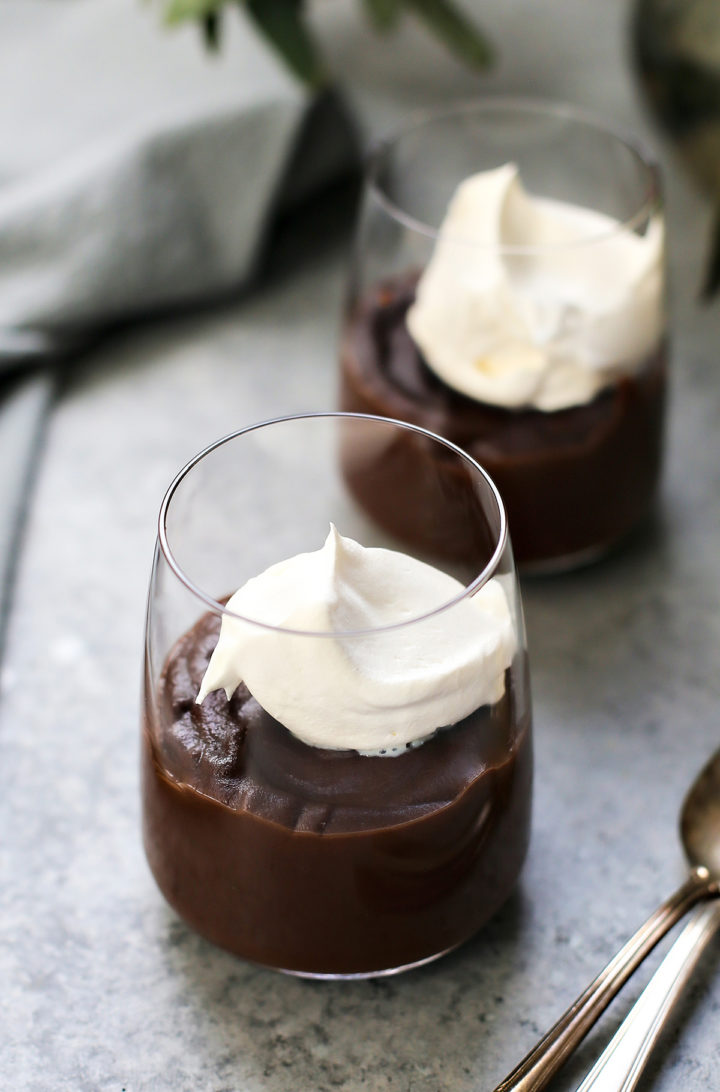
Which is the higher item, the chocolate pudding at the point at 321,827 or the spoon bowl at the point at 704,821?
the chocolate pudding at the point at 321,827

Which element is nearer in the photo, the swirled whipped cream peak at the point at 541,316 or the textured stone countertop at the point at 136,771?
the textured stone countertop at the point at 136,771

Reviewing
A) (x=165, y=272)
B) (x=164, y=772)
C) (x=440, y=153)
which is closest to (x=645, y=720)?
(x=164, y=772)

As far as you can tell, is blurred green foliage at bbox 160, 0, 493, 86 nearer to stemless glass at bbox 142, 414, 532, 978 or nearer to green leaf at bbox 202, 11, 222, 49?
green leaf at bbox 202, 11, 222, 49

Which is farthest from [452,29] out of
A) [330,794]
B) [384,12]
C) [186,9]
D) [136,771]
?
[330,794]

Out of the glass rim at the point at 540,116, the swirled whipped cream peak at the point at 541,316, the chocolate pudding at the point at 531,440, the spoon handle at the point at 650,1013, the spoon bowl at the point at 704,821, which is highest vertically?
the glass rim at the point at 540,116

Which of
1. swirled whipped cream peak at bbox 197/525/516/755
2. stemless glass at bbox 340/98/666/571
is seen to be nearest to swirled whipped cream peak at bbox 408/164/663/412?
stemless glass at bbox 340/98/666/571

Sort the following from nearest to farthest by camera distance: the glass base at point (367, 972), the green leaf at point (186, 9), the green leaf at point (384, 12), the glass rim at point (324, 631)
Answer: the glass rim at point (324, 631) → the glass base at point (367, 972) → the green leaf at point (186, 9) → the green leaf at point (384, 12)

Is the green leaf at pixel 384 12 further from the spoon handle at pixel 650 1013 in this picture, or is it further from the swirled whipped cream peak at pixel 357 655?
the spoon handle at pixel 650 1013

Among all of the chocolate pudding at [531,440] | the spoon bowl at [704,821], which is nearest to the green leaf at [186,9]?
the chocolate pudding at [531,440]

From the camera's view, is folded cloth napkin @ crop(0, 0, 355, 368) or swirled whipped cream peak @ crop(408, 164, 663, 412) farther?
folded cloth napkin @ crop(0, 0, 355, 368)
